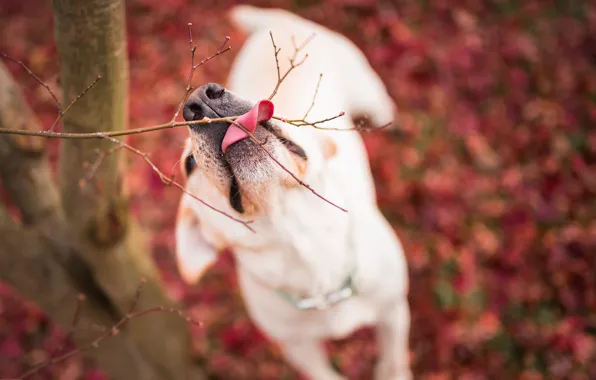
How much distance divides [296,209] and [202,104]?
590 millimetres

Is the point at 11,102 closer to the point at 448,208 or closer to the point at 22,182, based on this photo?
the point at 22,182

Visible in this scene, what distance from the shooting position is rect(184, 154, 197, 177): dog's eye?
1.88 meters

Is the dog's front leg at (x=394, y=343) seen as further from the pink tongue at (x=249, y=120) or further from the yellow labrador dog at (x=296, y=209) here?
the pink tongue at (x=249, y=120)

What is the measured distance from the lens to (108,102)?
179cm

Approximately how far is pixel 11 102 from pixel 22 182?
0.39 metres

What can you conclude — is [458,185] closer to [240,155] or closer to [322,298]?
[322,298]

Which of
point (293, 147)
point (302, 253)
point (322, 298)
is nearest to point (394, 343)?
point (322, 298)

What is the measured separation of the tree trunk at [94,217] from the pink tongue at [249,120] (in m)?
0.46

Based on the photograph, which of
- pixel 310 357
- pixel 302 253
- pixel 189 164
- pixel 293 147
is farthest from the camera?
pixel 310 357

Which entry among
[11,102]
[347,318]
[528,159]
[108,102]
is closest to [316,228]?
[347,318]

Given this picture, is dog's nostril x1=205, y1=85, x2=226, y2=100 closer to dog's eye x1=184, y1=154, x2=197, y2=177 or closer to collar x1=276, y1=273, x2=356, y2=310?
dog's eye x1=184, y1=154, x2=197, y2=177

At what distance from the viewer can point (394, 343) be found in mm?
2973

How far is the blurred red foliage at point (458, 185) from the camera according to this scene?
3.38 meters

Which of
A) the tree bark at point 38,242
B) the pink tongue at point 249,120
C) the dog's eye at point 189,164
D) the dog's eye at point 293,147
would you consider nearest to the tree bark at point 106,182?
the tree bark at point 38,242
